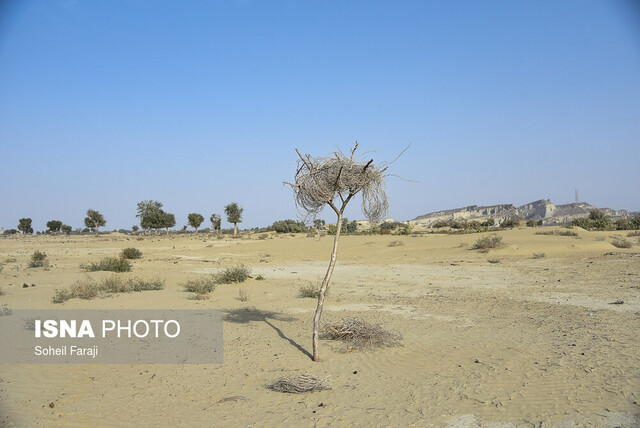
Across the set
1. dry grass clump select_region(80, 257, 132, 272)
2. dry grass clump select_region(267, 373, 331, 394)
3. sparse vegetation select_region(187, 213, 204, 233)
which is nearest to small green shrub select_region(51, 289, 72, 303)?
dry grass clump select_region(80, 257, 132, 272)

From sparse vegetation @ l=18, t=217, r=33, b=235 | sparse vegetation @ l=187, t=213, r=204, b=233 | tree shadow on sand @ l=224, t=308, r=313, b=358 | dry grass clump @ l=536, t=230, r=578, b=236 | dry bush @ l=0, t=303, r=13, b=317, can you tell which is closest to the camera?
tree shadow on sand @ l=224, t=308, r=313, b=358

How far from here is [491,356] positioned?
22.9 feet

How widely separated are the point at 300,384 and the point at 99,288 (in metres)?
10.5

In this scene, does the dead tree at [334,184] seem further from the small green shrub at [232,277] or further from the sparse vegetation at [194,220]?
the sparse vegetation at [194,220]

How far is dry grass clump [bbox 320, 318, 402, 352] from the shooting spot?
305 inches

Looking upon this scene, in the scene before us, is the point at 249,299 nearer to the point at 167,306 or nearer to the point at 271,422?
the point at 167,306

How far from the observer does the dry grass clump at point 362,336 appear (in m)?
7.75

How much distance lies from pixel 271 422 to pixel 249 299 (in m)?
8.36

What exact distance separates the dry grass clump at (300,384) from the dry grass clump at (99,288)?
29.7 feet

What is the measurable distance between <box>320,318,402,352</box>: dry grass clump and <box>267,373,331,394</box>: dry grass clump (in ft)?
5.59

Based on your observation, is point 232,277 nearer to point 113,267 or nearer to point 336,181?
point 113,267

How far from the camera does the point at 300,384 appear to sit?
19.1 ft

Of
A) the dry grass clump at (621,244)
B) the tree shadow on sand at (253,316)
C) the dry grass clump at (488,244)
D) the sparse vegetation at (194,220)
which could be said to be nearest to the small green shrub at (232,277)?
the tree shadow on sand at (253,316)

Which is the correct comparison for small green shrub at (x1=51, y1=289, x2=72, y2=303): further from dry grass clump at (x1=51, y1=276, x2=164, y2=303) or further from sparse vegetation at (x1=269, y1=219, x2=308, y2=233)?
sparse vegetation at (x1=269, y1=219, x2=308, y2=233)
